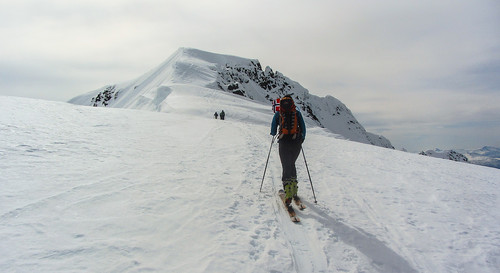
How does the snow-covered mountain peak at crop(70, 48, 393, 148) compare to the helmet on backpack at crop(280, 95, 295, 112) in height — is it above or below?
above

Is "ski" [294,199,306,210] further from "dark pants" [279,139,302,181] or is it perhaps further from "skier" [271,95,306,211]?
"dark pants" [279,139,302,181]

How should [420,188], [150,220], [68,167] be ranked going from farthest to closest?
[420,188] → [68,167] → [150,220]

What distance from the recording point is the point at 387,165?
36.0ft

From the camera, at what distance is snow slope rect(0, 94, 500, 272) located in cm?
359

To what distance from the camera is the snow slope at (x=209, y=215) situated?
11.8 ft

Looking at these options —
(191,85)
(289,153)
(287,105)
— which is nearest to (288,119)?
(287,105)

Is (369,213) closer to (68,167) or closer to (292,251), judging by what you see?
(292,251)

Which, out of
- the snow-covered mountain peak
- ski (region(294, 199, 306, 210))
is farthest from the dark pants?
the snow-covered mountain peak

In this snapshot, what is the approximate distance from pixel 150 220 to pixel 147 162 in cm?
381

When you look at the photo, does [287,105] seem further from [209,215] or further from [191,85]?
[191,85]

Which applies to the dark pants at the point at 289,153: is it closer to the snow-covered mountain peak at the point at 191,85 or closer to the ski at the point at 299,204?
the ski at the point at 299,204

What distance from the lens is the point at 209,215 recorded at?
5023 mm

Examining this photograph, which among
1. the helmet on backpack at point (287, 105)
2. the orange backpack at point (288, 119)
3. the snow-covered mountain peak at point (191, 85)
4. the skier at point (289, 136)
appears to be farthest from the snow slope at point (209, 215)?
the snow-covered mountain peak at point (191, 85)

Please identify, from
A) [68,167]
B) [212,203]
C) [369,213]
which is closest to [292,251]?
[212,203]
